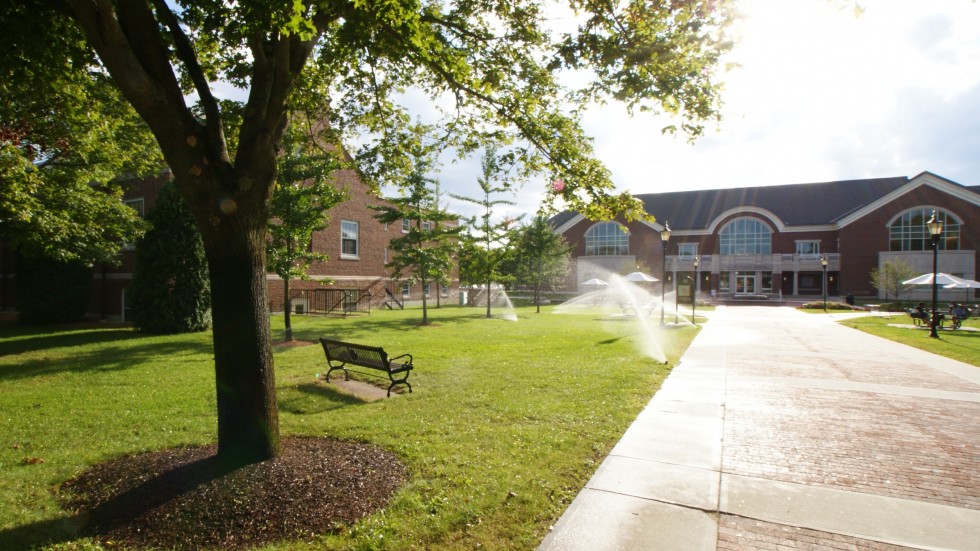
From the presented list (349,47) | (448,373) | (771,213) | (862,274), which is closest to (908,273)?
(862,274)

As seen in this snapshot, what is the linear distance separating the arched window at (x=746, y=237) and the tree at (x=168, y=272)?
51919mm

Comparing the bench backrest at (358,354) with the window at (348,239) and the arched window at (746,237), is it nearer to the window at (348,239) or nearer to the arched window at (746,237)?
the window at (348,239)

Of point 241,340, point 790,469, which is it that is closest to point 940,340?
point 790,469

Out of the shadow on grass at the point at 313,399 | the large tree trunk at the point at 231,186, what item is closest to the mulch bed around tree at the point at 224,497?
the large tree trunk at the point at 231,186

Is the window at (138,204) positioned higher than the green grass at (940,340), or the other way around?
the window at (138,204)

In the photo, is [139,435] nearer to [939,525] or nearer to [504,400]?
[504,400]

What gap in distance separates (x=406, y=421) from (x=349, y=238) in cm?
2323

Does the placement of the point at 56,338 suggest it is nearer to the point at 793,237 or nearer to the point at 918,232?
the point at 793,237

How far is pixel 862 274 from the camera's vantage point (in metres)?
47.0

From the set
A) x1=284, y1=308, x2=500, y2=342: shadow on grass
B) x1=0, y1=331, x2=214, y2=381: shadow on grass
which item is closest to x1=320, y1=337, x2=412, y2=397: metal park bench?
x1=0, y1=331, x2=214, y2=381: shadow on grass

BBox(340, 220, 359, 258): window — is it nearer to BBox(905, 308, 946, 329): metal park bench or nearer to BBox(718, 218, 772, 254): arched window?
A: BBox(905, 308, 946, 329): metal park bench

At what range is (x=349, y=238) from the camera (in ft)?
92.7

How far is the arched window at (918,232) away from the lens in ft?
145

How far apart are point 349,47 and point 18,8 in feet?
10.4
